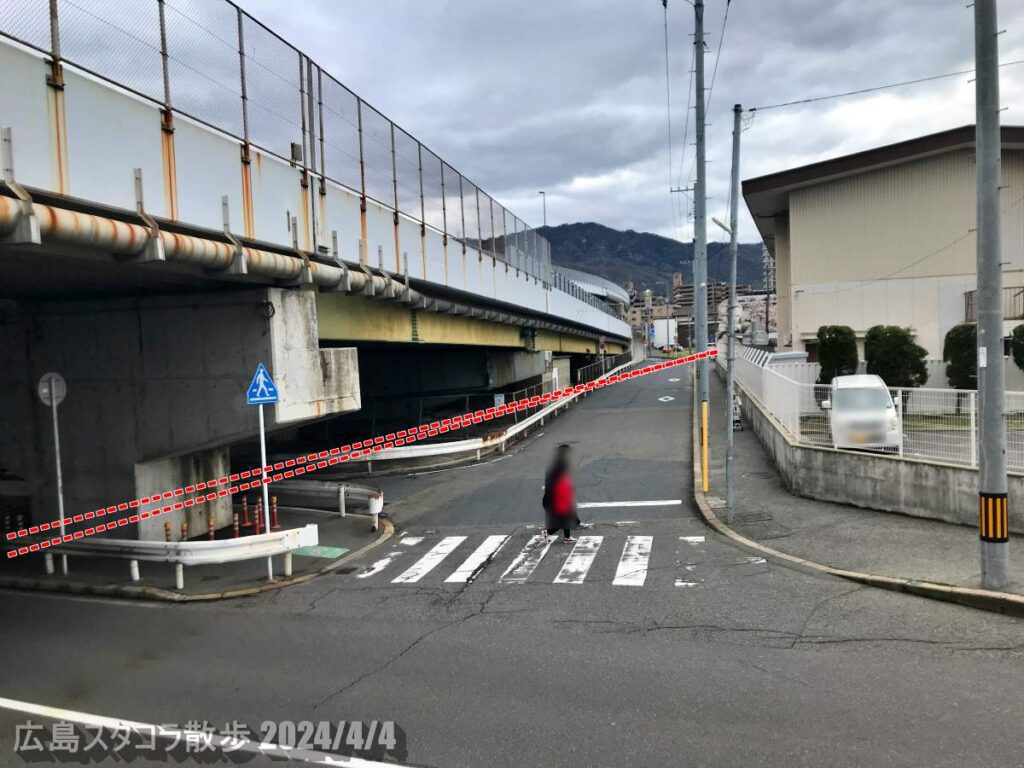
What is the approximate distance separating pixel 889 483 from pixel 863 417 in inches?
57.3

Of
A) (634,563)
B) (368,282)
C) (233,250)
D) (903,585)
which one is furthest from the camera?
(368,282)

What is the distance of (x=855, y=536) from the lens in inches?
439

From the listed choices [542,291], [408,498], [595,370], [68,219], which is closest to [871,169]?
[542,291]

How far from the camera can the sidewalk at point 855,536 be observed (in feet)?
30.4

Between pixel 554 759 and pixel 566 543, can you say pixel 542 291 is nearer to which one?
pixel 566 543

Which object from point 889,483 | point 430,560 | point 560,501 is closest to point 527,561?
point 560,501

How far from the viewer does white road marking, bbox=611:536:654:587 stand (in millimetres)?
9758

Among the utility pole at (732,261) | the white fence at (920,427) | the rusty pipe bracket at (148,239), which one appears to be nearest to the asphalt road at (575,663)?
the utility pole at (732,261)

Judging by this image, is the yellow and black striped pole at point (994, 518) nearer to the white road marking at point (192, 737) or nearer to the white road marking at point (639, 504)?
the white road marking at point (639, 504)

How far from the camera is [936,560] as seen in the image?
9.60m

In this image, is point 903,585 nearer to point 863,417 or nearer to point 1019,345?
point 863,417

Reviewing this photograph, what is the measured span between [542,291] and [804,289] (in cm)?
1287

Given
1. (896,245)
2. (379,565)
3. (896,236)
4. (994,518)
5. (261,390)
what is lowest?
(379,565)

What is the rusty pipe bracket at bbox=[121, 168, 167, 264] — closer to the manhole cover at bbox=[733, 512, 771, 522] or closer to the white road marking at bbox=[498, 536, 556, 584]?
the white road marking at bbox=[498, 536, 556, 584]
